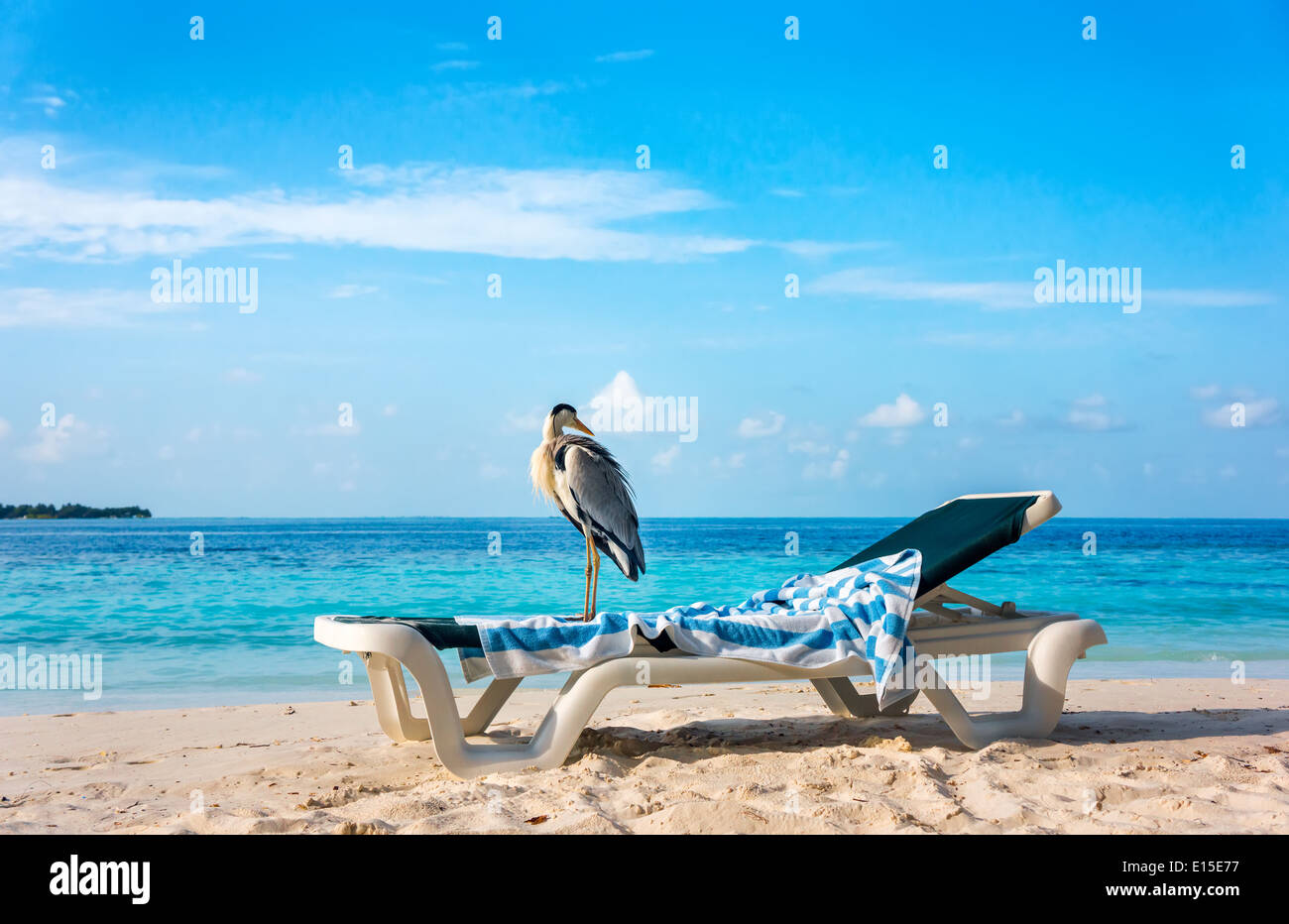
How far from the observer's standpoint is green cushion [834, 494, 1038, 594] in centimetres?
434

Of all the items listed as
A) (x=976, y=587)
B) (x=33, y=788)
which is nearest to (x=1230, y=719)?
(x=33, y=788)

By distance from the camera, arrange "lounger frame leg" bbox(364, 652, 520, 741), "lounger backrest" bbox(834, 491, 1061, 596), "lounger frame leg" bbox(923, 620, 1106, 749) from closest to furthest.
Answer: "lounger backrest" bbox(834, 491, 1061, 596) → "lounger frame leg" bbox(923, 620, 1106, 749) → "lounger frame leg" bbox(364, 652, 520, 741)

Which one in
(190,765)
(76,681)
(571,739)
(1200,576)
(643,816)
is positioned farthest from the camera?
(1200,576)

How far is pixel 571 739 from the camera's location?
3951 millimetres

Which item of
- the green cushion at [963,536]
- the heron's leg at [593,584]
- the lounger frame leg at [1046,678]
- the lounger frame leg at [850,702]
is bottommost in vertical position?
the lounger frame leg at [850,702]

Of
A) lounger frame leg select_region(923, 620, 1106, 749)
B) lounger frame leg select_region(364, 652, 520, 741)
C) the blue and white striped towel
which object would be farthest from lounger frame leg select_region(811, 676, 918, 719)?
lounger frame leg select_region(364, 652, 520, 741)

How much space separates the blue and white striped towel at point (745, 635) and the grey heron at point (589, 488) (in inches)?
48.4

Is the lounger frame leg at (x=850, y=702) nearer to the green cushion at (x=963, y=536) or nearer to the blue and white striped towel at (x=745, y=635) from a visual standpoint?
the green cushion at (x=963, y=536)

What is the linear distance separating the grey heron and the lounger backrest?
1.30 metres

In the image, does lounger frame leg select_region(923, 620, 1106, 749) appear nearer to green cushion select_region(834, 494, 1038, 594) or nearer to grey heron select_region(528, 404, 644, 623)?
green cushion select_region(834, 494, 1038, 594)

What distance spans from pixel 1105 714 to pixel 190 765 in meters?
4.88

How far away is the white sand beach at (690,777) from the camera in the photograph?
3.20 meters

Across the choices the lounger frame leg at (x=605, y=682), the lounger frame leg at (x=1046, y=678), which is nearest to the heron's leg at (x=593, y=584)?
the lounger frame leg at (x=605, y=682)
